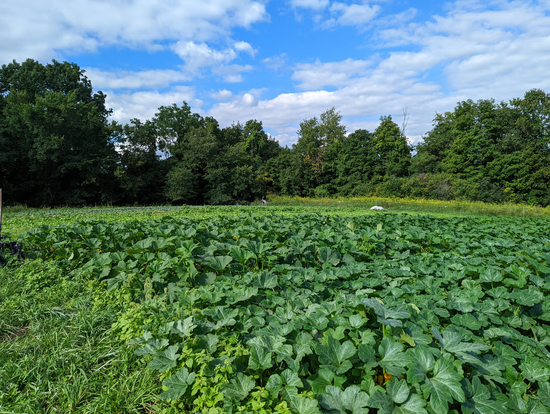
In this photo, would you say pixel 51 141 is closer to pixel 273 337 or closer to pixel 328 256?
pixel 328 256

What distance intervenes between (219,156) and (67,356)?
37051 mm

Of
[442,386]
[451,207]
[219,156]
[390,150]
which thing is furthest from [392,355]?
[390,150]

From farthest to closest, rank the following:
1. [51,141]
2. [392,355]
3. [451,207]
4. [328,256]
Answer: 1. [451,207]
2. [51,141]
3. [328,256]
4. [392,355]

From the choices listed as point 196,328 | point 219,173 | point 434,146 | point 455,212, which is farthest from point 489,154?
point 196,328

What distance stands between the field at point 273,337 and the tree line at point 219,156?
2653 cm

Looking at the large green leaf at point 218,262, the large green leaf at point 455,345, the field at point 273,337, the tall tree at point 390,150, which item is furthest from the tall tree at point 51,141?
the tall tree at point 390,150

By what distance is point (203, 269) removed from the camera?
12.3 ft

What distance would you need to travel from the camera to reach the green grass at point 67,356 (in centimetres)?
203

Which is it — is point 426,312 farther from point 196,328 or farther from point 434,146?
point 434,146

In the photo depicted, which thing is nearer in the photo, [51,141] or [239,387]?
[239,387]

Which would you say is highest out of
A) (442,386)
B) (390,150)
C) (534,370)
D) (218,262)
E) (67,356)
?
(390,150)

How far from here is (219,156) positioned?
38.2 metres

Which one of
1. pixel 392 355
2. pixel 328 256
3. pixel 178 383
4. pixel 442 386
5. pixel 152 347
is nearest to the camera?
pixel 442 386

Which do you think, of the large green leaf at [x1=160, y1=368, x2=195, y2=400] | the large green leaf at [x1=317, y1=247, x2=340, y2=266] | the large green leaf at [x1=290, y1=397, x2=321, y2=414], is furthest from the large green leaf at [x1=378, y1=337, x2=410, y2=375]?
the large green leaf at [x1=317, y1=247, x2=340, y2=266]
